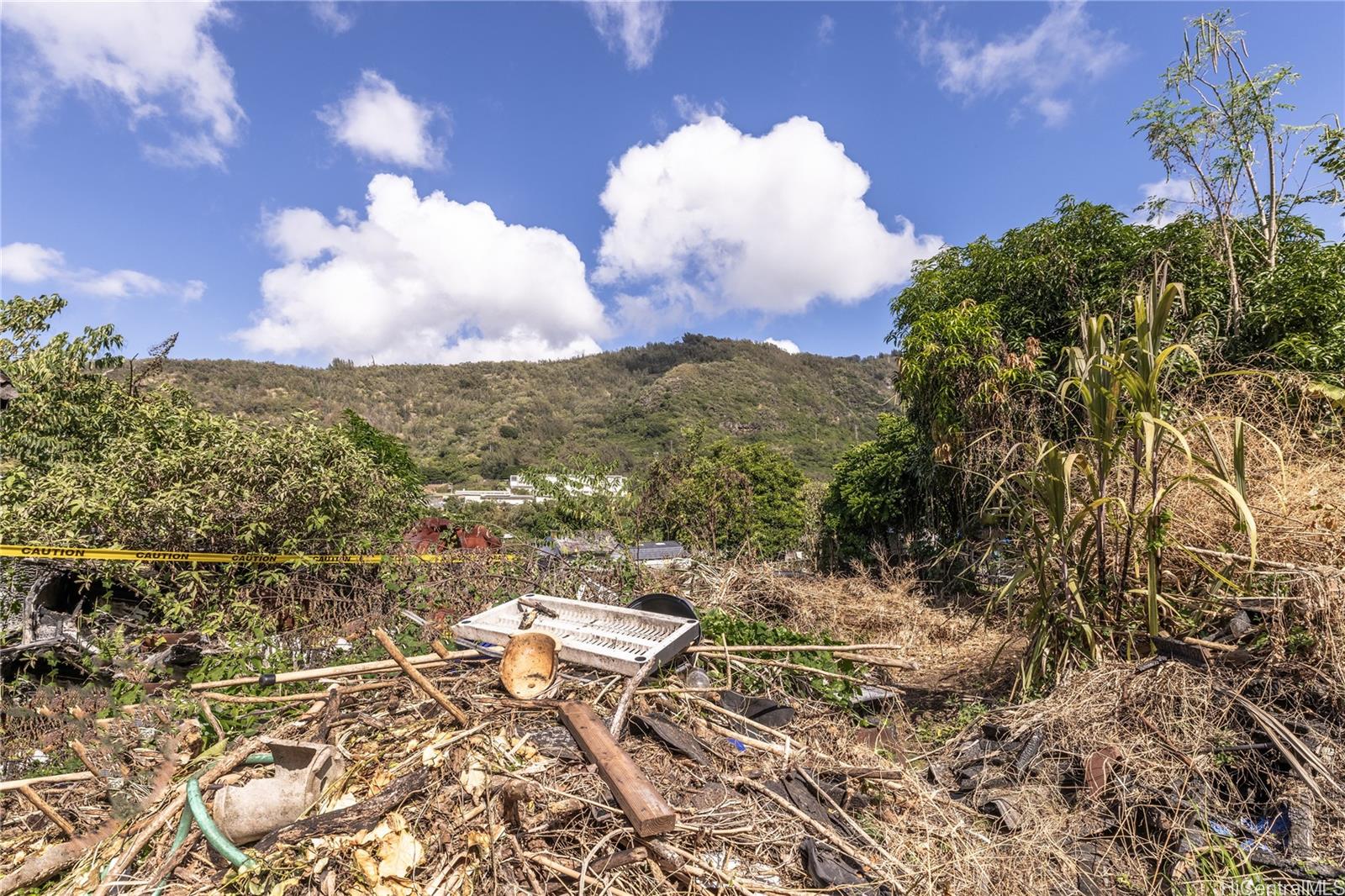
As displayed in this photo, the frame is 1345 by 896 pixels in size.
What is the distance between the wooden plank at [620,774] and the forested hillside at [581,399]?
30810 millimetres

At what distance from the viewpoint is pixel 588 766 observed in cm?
275

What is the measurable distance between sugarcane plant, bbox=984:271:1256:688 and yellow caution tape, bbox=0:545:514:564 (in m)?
4.51

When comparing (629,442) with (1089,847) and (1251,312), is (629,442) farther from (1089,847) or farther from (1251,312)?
(1089,847)

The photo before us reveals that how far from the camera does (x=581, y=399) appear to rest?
61781 mm

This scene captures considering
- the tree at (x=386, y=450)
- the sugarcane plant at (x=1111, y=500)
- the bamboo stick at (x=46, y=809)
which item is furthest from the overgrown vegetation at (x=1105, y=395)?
the tree at (x=386, y=450)

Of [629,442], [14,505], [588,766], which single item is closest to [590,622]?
[588,766]

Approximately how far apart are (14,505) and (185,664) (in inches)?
87.3

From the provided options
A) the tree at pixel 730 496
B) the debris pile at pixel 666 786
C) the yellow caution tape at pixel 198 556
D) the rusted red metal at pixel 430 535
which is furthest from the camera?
the tree at pixel 730 496

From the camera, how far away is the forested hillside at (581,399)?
42.1 metres

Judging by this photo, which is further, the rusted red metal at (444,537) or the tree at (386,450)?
the tree at (386,450)

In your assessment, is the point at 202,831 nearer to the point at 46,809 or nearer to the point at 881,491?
the point at 46,809

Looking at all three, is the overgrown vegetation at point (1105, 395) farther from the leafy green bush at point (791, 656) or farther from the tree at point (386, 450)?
the tree at point (386, 450)

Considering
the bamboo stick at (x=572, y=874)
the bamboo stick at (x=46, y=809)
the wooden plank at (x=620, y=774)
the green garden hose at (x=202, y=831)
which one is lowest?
the bamboo stick at (x=46, y=809)

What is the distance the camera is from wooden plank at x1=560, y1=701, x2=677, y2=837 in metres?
2.27
